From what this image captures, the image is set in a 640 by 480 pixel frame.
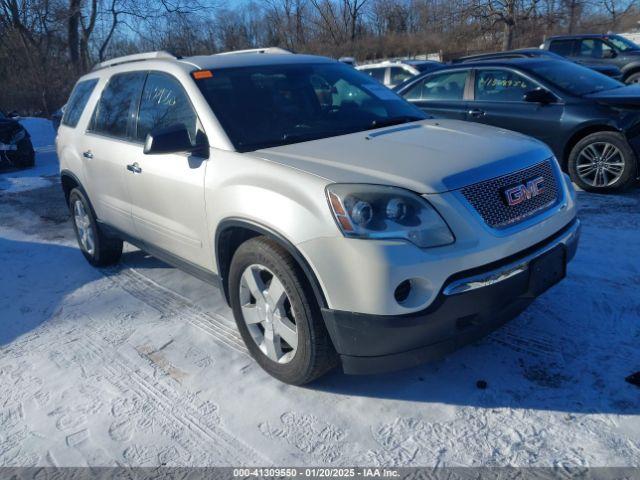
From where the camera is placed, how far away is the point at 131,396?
3.05 m

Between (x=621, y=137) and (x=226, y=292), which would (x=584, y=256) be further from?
(x=226, y=292)

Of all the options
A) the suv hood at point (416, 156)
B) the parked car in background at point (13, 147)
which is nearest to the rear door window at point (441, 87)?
the suv hood at point (416, 156)

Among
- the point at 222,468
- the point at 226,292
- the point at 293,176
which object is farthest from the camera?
the point at 226,292

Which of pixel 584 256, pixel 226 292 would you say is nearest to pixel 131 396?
pixel 226 292

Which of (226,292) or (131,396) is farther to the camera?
(226,292)

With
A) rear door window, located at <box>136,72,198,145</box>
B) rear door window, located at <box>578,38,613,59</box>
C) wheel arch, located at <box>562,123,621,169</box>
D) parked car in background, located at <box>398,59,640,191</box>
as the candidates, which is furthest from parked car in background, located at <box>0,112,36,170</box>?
Answer: rear door window, located at <box>578,38,613,59</box>

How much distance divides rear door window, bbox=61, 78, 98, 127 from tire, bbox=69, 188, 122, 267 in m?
0.66

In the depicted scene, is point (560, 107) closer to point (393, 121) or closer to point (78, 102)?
point (393, 121)

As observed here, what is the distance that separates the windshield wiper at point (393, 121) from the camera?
3603 millimetres

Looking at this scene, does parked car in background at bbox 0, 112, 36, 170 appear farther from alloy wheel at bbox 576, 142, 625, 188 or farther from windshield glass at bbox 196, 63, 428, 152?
alloy wheel at bbox 576, 142, 625, 188

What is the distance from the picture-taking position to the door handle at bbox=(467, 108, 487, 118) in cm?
705

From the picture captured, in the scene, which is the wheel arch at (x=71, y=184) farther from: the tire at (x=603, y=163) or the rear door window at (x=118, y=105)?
the tire at (x=603, y=163)

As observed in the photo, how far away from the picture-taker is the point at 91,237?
505cm

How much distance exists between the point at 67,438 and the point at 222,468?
0.86 m
